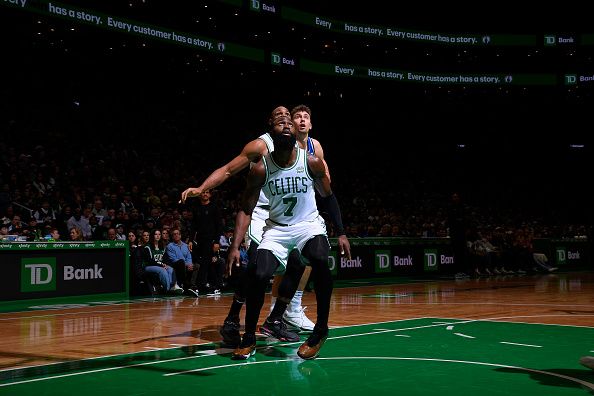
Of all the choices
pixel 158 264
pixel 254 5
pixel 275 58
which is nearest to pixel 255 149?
pixel 158 264

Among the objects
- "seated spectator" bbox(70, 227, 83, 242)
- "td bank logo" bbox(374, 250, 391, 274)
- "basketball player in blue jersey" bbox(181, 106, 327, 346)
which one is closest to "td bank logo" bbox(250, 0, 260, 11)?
"td bank logo" bbox(374, 250, 391, 274)

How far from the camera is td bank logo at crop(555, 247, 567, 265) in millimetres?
24773

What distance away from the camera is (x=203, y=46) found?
26.2 metres

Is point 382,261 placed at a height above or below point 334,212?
below

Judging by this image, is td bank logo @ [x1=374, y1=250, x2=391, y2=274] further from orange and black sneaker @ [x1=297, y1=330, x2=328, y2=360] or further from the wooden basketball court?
orange and black sneaker @ [x1=297, y1=330, x2=328, y2=360]

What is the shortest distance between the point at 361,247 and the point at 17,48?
A: 14370mm

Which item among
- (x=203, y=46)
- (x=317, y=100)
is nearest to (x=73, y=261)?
(x=203, y=46)

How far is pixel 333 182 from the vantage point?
29.3 metres

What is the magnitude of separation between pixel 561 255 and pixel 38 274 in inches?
722

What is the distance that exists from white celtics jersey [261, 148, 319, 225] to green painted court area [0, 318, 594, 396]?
46.7 inches

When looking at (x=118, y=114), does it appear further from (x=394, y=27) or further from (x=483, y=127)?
(x=483, y=127)

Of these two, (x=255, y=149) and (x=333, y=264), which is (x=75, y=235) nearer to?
(x=333, y=264)

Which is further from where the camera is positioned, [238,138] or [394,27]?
[394,27]

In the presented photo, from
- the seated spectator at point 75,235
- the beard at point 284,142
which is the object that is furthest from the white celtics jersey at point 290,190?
the seated spectator at point 75,235
